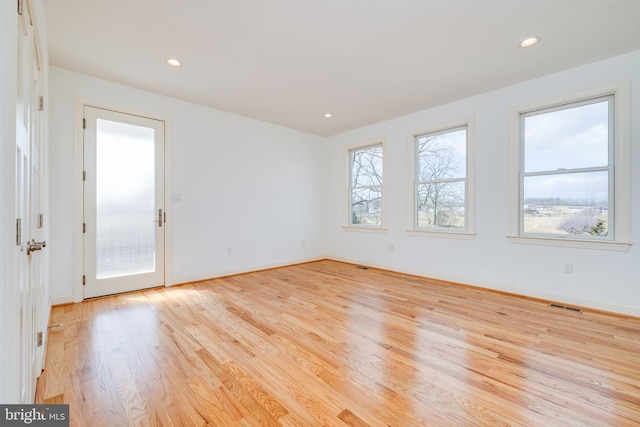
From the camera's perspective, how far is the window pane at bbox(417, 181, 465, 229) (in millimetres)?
4125

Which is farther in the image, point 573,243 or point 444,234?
point 444,234

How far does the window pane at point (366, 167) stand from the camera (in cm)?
526

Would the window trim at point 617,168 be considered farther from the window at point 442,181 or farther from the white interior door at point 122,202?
the white interior door at point 122,202

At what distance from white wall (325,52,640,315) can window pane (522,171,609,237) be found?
0.23 meters

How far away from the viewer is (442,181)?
→ 4285 millimetres

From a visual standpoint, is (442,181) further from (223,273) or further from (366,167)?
(223,273)

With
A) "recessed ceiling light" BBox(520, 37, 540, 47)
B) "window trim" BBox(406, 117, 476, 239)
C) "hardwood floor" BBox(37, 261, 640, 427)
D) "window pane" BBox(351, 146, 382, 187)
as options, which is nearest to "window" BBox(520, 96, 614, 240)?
"window trim" BBox(406, 117, 476, 239)

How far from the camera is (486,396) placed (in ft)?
5.31

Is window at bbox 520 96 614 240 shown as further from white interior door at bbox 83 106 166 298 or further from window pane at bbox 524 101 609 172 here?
white interior door at bbox 83 106 166 298

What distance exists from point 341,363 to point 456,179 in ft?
10.9

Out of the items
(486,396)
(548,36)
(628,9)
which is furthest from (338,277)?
(628,9)

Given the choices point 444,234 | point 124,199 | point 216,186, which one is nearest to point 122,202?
point 124,199

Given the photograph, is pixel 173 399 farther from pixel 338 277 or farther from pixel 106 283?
pixel 338 277

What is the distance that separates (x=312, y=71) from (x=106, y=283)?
12.0 ft
